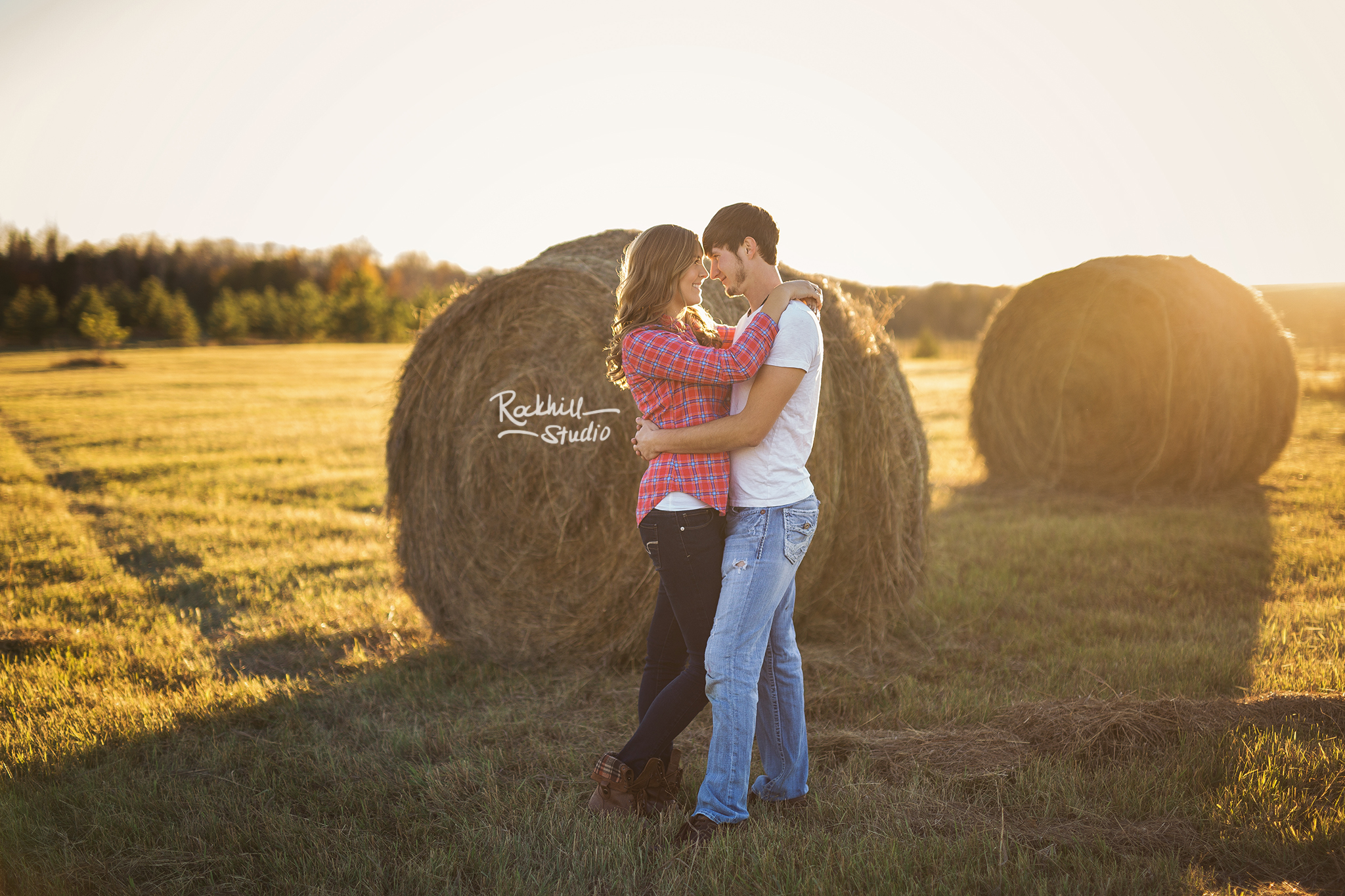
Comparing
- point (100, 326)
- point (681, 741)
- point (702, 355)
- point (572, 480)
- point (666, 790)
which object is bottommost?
point (681, 741)

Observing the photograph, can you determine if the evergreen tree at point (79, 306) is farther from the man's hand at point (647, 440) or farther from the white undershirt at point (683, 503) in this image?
the white undershirt at point (683, 503)

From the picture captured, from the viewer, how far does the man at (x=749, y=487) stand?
2975 millimetres

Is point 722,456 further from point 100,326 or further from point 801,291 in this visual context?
point 100,326

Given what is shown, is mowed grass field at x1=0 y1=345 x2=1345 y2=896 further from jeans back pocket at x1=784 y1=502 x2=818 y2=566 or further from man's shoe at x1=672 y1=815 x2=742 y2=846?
jeans back pocket at x1=784 y1=502 x2=818 y2=566

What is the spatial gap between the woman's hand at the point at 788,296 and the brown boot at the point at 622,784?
176 centimetres

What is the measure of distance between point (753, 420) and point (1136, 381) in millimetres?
8451

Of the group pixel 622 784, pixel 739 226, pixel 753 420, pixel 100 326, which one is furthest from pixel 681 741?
pixel 100 326

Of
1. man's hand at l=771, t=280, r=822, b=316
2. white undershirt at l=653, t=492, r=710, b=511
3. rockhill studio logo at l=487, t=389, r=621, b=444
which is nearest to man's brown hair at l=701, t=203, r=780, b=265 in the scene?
man's hand at l=771, t=280, r=822, b=316

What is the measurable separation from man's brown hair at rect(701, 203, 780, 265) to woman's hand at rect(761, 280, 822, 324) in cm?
15

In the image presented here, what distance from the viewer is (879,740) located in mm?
3934

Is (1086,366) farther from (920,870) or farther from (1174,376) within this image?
(920,870)

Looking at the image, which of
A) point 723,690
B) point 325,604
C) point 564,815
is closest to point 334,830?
point 564,815

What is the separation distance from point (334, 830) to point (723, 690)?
1.64 m

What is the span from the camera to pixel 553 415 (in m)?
5.27
